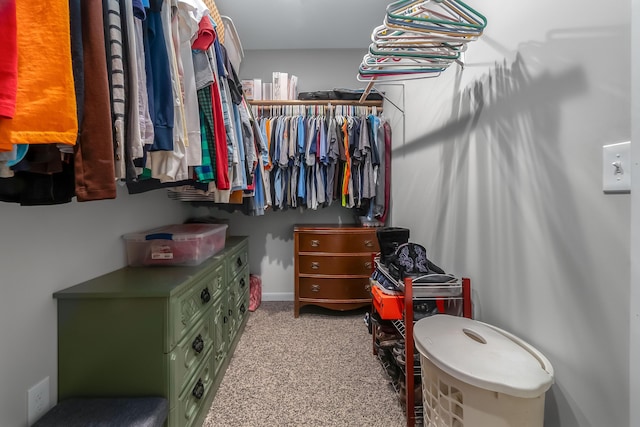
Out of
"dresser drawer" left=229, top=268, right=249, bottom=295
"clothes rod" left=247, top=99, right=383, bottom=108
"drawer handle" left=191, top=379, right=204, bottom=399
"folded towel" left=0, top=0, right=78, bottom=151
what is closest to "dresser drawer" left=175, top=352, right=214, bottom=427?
"drawer handle" left=191, top=379, right=204, bottom=399

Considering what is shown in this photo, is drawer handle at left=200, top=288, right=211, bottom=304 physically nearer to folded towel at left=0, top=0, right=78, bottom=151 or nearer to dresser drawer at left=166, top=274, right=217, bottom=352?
dresser drawer at left=166, top=274, right=217, bottom=352

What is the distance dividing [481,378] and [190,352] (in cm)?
108

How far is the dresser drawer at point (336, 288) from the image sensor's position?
2.32 m

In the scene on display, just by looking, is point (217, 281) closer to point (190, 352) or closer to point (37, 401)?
point (190, 352)

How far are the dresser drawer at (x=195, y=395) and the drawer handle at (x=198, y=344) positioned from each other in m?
0.10

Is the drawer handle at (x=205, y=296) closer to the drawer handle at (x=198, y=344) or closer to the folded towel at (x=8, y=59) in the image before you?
the drawer handle at (x=198, y=344)

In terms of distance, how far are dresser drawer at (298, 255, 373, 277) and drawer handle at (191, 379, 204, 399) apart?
125 cm

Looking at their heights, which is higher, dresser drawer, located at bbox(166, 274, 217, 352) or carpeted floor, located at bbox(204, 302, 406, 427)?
dresser drawer, located at bbox(166, 274, 217, 352)

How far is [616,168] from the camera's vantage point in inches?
25.4

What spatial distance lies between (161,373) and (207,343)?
1.24 feet

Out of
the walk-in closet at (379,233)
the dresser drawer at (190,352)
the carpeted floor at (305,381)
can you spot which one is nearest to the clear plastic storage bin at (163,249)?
the walk-in closet at (379,233)

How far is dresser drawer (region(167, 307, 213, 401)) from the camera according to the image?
1012 millimetres

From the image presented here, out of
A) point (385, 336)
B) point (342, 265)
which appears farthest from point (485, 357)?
point (342, 265)

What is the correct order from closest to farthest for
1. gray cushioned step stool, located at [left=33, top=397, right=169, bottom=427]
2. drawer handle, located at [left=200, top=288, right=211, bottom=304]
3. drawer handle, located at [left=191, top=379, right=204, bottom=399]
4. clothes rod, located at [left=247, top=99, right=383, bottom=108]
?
gray cushioned step stool, located at [left=33, top=397, right=169, bottom=427], drawer handle, located at [left=191, top=379, right=204, bottom=399], drawer handle, located at [left=200, top=288, right=211, bottom=304], clothes rod, located at [left=247, top=99, right=383, bottom=108]
